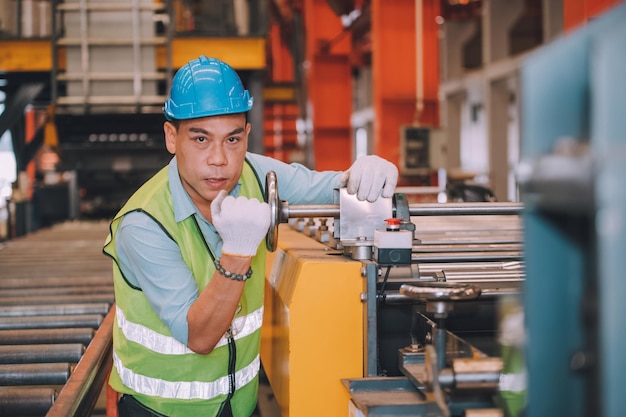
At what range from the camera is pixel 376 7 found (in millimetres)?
7988

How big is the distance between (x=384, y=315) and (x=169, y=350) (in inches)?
29.3

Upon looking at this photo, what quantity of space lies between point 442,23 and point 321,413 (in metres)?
15.4

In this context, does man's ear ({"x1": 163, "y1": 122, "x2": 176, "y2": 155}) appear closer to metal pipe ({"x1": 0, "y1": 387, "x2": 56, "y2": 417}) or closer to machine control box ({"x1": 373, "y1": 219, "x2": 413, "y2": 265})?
machine control box ({"x1": 373, "y1": 219, "x2": 413, "y2": 265})

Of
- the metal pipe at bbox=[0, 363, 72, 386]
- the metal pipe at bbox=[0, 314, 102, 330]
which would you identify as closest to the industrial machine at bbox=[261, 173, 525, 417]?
the metal pipe at bbox=[0, 363, 72, 386]

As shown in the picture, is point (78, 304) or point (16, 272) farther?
point (16, 272)

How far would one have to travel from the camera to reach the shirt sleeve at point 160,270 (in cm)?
194

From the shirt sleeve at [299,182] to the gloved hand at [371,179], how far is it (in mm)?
291

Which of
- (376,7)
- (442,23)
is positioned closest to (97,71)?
(376,7)

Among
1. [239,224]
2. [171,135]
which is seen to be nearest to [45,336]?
[171,135]

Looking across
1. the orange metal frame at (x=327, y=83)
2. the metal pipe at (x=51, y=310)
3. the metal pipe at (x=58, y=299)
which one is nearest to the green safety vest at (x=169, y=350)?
the metal pipe at (x=51, y=310)

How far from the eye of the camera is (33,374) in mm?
2779

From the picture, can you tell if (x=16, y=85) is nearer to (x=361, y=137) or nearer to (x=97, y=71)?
(x=97, y=71)

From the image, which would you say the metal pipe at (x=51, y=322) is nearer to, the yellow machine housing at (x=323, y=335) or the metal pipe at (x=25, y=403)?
the metal pipe at (x=25, y=403)

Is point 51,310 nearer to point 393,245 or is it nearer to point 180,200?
point 180,200
